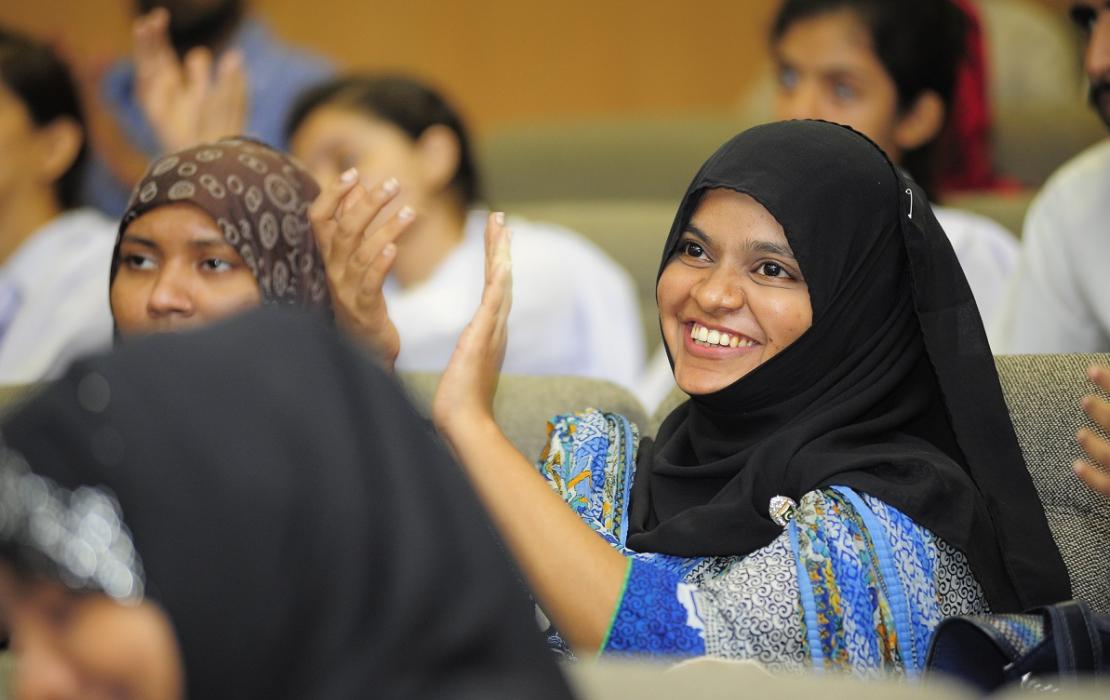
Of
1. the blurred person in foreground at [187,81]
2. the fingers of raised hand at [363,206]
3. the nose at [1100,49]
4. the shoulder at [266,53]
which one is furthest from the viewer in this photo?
the shoulder at [266,53]

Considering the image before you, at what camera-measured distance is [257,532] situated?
2.76ft

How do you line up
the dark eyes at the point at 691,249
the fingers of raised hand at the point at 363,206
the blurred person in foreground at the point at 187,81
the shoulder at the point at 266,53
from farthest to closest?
1. the shoulder at the point at 266,53
2. the blurred person in foreground at the point at 187,81
3. the fingers of raised hand at the point at 363,206
4. the dark eyes at the point at 691,249

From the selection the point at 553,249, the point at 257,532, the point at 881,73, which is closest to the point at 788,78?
the point at 881,73

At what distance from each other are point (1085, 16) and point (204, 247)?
4.82 ft

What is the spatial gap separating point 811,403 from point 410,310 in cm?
147

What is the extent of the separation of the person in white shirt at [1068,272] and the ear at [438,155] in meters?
Answer: 1.37

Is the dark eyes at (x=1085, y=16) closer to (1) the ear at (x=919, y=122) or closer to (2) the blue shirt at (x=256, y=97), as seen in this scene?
(1) the ear at (x=919, y=122)

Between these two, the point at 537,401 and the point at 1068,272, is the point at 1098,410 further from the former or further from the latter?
the point at 1068,272

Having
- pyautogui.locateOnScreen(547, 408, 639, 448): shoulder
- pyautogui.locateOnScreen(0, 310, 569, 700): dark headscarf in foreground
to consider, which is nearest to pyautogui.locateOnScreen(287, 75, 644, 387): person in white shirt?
pyautogui.locateOnScreen(547, 408, 639, 448): shoulder

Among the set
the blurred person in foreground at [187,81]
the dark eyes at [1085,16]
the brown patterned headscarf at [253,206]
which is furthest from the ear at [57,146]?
the dark eyes at [1085,16]

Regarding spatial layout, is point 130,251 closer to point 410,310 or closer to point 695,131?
point 410,310

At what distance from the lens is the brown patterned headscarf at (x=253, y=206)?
2.01 m

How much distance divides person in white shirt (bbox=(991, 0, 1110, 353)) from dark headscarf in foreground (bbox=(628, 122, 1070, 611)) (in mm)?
776

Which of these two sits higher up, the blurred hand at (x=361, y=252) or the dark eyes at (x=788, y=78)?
the dark eyes at (x=788, y=78)
